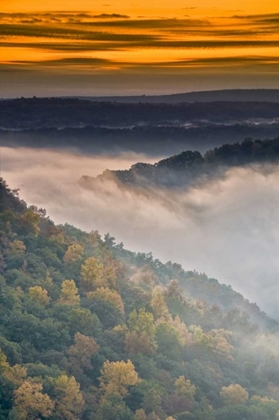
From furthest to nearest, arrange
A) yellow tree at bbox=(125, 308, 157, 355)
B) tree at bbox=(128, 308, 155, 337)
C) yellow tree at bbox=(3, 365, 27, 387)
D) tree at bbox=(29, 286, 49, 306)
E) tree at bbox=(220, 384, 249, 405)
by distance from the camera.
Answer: tree at bbox=(128, 308, 155, 337), tree at bbox=(29, 286, 49, 306), yellow tree at bbox=(125, 308, 157, 355), tree at bbox=(220, 384, 249, 405), yellow tree at bbox=(3, 365, 27, 387)

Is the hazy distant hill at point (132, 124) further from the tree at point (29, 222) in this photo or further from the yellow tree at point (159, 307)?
the yellow tree at point (159, 307)

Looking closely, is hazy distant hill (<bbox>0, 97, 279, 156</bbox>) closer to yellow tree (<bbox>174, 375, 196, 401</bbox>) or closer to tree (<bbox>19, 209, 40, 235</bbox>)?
tree (<bbox>19, 209, 40, 235</bbox>)

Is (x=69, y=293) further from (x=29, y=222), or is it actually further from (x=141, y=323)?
(x=29, y=222)

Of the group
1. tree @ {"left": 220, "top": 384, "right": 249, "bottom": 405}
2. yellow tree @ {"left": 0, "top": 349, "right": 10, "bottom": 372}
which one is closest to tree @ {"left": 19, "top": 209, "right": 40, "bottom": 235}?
tree @ {"left": 220, "top": 384, "right": 249, "bottom": 405}

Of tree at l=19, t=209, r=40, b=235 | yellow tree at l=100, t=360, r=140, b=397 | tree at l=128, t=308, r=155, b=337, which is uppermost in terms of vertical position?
tree at l=19, t=209, r=40, b=235

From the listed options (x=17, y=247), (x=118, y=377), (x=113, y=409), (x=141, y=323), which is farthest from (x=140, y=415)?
(x=17, y=247)
